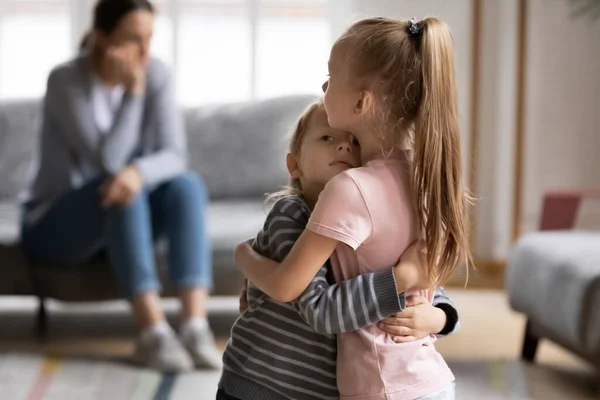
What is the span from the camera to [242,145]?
338 cm

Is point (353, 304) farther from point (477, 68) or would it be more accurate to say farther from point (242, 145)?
point (477, 68)

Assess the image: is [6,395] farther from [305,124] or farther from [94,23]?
[305,124]

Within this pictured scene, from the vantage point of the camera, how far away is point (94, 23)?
2803 millimetres

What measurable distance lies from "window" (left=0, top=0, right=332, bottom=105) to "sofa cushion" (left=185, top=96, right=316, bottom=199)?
Answer: 762 millimetres

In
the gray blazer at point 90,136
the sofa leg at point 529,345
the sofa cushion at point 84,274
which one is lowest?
the sofa leg at point 529,345

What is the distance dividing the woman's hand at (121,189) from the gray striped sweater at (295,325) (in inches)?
57.1

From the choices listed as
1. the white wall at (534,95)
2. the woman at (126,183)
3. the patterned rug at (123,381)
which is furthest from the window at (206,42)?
the patterned rug at (123,381)

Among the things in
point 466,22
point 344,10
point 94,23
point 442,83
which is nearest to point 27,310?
point 94,23

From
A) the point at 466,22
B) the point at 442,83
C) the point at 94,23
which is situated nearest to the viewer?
the point at 442,83

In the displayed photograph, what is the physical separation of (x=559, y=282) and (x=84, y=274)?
4.42 feet

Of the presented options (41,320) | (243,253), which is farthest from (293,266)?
(41,320)

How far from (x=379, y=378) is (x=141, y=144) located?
1.87m

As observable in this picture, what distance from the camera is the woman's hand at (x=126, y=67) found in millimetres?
2775

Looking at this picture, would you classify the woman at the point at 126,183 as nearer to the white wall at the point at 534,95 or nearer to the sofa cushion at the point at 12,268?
the sofa cushion at the point at 12,268
